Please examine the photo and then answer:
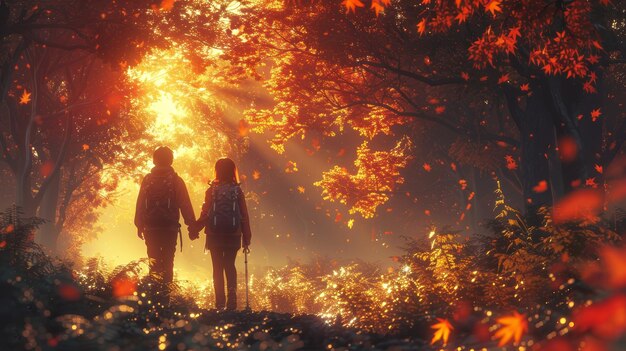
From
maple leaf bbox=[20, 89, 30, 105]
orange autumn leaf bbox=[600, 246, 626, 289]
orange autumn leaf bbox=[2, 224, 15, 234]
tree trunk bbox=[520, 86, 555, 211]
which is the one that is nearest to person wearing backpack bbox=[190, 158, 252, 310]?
orange autumn leaf bbox=[2, 224, 15, 234]

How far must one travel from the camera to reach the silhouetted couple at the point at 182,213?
11484mm

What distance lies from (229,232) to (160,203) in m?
1.00

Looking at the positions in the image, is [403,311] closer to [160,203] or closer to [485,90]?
[160,203]

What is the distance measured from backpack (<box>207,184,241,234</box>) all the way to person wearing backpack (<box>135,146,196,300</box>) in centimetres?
32

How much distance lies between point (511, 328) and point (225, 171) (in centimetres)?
618

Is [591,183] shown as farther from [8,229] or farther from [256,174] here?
[256,174]

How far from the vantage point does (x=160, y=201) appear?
451 inches

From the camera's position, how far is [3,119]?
2845 cm

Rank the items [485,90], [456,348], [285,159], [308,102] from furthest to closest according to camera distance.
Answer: [285,159] → [308,102] → [485,90] → [456,348]

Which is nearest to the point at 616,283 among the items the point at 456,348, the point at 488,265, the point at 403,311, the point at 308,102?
the point at 456,348

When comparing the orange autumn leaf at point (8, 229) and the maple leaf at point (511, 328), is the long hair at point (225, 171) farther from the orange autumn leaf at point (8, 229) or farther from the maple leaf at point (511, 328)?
the maple leaf at point (511, 328)

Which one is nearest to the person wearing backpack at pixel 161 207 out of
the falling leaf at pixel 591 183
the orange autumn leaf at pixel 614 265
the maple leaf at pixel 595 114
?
the orange autumn leaf at pixel 614 265

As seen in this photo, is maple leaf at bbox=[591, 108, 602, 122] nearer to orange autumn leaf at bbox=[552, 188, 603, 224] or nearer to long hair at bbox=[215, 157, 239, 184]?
orange autumn leaf at bbox=[552, 188, 603, 224]

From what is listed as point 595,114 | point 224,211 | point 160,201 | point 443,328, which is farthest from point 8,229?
point 595,114
